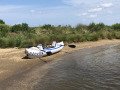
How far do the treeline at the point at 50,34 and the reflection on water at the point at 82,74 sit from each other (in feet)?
20.5

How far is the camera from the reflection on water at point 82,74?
15854 mm

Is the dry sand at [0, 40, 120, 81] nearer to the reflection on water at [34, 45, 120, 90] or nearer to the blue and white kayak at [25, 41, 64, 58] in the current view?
the blue and white kayak at [25, 41, 64, 58]

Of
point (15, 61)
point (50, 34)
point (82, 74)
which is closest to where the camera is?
point (82, 74)

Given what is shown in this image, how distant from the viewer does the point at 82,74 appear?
1892 cm

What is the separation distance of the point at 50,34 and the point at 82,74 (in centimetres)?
1790

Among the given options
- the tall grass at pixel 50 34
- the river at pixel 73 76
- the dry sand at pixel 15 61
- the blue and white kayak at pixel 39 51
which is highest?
the tall grass at pixel 50 34

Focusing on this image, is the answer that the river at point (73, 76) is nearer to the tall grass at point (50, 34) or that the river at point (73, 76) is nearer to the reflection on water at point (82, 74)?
the reflection on water at point (82, 74)

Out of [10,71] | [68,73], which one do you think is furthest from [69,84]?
[10,71]

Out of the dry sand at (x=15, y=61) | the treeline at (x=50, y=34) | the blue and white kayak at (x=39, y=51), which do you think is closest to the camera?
the dry sand at (x=15, y=61)

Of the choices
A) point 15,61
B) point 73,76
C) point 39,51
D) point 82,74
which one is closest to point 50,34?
point 39,51

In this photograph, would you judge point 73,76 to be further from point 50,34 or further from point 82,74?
point 50,34

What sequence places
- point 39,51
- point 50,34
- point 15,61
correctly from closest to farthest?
1. point 15,61
2. point 39,51
3. point 50,34

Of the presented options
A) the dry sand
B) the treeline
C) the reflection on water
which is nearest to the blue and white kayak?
the dry sand

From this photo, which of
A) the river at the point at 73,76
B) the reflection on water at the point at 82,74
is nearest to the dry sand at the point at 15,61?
the river at the point at 73,76
